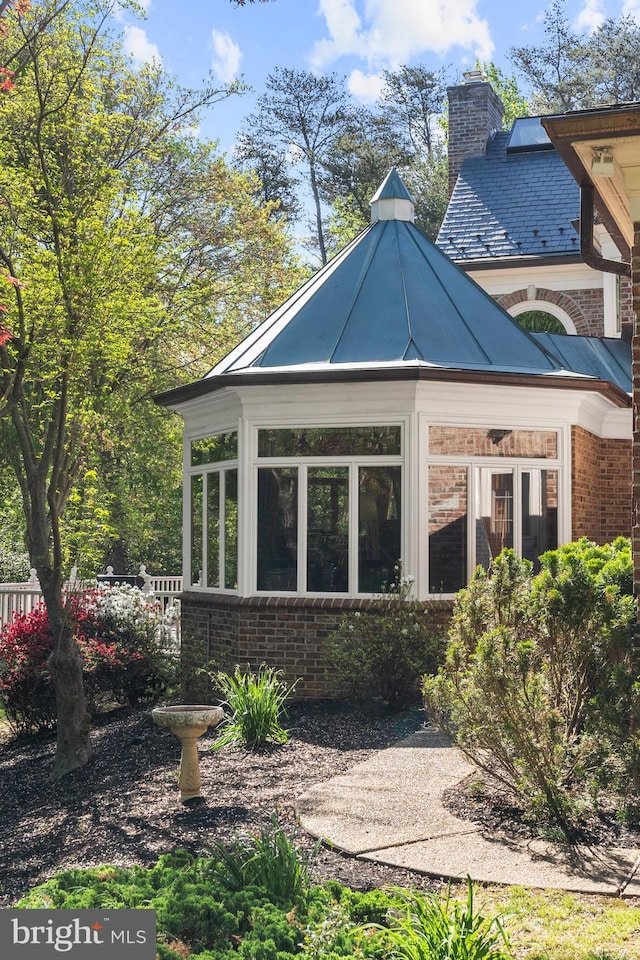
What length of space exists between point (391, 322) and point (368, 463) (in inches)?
68.0

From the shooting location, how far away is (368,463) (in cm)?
1070

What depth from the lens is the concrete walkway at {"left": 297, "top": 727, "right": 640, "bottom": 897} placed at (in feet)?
16.9

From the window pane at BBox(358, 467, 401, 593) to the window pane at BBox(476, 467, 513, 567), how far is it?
935 mm

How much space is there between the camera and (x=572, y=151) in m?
5.86

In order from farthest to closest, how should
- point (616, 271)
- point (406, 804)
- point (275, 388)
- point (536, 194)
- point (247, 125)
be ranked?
point (247, 125) → point (536, 194) → point (275, 388) → point (616, 271) → point (406, 804)

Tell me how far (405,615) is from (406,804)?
3.64 meters

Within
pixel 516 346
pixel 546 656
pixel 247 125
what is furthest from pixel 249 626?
pixel 247 125

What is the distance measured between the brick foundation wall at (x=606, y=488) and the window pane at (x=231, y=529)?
13.5 feet

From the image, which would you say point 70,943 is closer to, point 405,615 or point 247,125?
point 405,615

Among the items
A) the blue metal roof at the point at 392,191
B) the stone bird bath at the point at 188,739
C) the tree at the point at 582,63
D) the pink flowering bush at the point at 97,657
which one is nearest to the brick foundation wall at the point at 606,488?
the blue metal roof at the point at 392,191

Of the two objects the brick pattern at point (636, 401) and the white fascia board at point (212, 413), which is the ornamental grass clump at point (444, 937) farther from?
the white fascia board at point (212, 413)

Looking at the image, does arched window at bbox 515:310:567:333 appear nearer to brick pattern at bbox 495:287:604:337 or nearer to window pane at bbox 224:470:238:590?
brick pattern at bbox 495:287:604:337

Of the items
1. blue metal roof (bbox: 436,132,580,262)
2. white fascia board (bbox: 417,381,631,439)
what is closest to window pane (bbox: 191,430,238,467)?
white fascia board (bbox: 417,381,631,439)

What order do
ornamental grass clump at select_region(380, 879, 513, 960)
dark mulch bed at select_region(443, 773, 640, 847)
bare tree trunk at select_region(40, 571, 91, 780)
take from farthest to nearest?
bare tree trunk at select_region(40, 571, 91, 780) < dark mulch bed at select_region(443, 773, 640, 847) < ornamental grass clump at select_region(380, 879, 513, 960)
